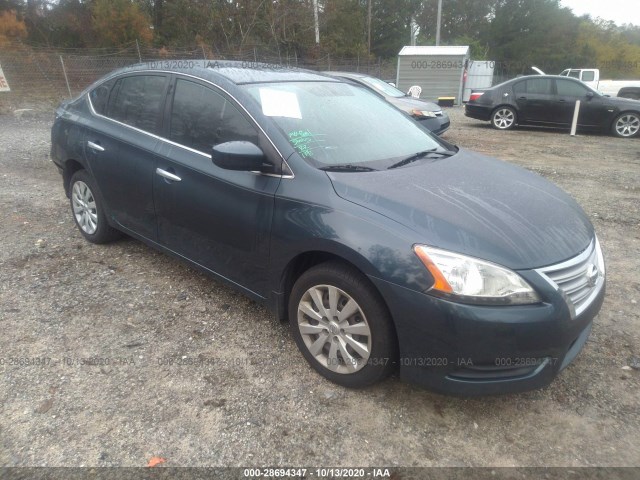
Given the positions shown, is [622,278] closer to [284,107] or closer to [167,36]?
[284,107]

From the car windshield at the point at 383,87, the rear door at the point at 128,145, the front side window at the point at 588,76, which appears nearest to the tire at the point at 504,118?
the car windshield at the point at 383,87

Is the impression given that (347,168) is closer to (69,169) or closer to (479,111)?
(69,169)

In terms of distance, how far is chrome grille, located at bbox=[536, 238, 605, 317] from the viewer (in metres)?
2.13

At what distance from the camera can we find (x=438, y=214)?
225cm

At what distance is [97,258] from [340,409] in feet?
8.98

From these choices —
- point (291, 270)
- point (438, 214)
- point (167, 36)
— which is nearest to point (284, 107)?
point (291, 270)

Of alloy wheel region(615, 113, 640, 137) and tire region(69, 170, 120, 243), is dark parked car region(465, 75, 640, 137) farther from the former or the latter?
tire region(69, 170, 120, 243)

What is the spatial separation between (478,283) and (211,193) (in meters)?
1.68

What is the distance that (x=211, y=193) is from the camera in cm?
287

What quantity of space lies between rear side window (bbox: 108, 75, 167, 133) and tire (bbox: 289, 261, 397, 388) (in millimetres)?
1771

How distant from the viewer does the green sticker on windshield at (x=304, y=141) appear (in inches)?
104

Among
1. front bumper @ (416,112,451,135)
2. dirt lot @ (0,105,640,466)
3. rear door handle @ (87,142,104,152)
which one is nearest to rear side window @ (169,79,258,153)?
rear door handle @ (87,142,104,152)

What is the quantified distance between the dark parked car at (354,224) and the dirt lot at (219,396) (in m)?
0.27

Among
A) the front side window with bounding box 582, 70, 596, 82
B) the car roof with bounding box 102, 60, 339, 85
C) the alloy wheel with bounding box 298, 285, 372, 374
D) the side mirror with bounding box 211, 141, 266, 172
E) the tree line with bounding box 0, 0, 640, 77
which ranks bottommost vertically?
the alloy wheel with bounding box 298, 285, 372, 374
